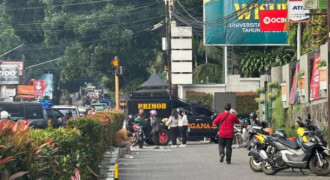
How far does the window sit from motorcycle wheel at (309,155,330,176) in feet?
60.0

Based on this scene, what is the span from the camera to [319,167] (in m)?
17.0

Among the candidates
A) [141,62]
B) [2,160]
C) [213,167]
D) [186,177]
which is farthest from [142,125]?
[141,62]

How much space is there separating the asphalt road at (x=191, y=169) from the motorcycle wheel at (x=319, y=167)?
0.15 metres

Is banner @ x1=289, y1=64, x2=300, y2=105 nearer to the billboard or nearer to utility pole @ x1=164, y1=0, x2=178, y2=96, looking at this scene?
the billboard

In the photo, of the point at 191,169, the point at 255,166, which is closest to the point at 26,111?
the point at 191,169

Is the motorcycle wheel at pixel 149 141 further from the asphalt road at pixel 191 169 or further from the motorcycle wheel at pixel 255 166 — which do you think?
the motorcycle wheel at pixel 255 166

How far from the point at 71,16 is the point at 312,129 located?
158ft

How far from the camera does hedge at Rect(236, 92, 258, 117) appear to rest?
44.9m

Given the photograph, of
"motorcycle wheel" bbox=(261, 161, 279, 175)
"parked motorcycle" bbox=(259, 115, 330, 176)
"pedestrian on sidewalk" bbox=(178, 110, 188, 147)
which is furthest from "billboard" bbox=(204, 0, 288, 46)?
"motorcycle wheel" bbox=(261, 161, 279, 175)

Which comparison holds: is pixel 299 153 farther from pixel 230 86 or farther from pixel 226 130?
pixel 230 86

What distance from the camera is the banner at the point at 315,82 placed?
26.0 meters

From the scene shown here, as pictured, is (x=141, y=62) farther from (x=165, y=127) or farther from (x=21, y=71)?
(x=165, y=127)

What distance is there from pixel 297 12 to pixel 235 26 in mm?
13572

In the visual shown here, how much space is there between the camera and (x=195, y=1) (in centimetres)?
5319
